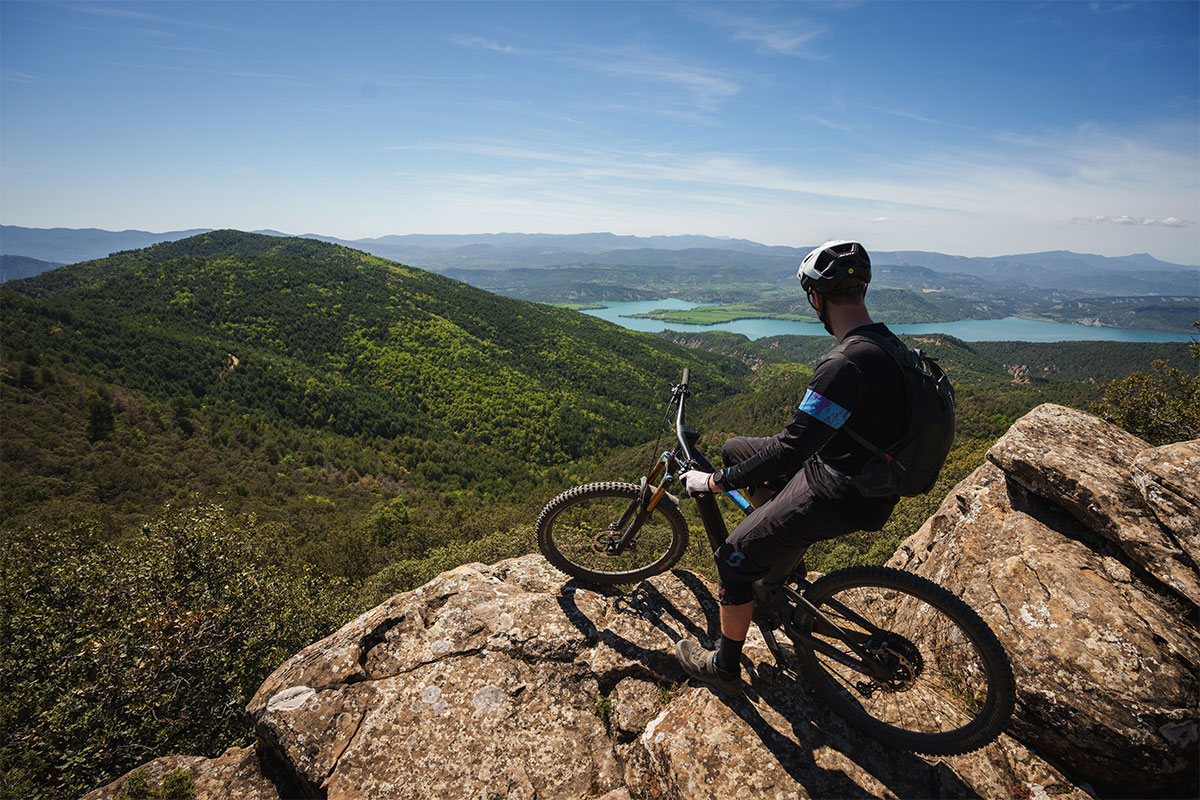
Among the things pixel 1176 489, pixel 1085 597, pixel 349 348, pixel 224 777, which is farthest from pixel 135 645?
pixel 349 348

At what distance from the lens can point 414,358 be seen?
116m

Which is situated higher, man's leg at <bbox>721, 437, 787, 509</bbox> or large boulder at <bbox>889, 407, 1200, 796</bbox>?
man's leg at <bbox>721, 437, 787, 509</bbox>

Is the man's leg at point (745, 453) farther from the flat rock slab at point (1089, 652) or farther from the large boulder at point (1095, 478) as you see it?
the large boulder at point (1095, 478)

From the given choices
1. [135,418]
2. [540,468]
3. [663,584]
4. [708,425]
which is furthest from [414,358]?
[663,584]

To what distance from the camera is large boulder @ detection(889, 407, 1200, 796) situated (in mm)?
3549

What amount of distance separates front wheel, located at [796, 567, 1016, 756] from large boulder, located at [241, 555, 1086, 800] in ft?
0.68

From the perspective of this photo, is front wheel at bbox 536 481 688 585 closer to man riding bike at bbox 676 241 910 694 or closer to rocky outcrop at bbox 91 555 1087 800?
rocky outcrop at bbox 91 555 1087 800

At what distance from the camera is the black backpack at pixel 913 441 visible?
3.02 m

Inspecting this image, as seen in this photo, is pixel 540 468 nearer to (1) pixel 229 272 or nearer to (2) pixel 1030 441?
(2) pixel 1030 441

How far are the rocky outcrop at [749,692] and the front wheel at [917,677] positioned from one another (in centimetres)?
21

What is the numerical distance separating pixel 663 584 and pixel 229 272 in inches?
6488

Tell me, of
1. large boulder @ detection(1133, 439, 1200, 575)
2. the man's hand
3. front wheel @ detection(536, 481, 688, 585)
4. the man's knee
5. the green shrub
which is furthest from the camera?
the green shrub

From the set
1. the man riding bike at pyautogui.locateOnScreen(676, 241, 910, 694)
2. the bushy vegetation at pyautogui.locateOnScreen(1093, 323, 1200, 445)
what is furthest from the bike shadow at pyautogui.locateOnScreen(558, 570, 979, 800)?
the bushy vegetation at pyautogui.locateOnScreen(1093, 323, 1200, 445)

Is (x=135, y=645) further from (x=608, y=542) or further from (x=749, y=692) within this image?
(x=749, y=692)
